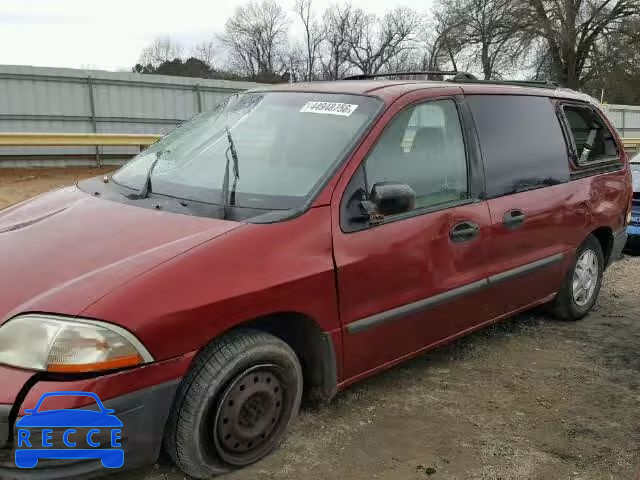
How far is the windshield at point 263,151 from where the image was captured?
2967mm

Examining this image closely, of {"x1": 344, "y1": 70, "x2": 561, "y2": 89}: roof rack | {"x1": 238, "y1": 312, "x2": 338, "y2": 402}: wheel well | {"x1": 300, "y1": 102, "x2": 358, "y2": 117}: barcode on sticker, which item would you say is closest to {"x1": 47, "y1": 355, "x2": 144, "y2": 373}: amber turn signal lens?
{"x1": 238, "y1": 312, "x2": 338, "y2": 402}: wheel well

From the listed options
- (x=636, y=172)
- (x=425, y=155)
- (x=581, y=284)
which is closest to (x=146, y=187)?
(x=425, y=155)

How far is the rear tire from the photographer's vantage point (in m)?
4.67

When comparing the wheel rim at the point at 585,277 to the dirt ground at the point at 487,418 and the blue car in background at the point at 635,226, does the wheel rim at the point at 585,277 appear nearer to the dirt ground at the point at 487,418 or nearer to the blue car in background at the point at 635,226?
the dirt ground at the point at 487,418

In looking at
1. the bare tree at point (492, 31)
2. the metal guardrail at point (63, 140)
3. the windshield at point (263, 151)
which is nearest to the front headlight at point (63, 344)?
the windshield at point (263, 151)

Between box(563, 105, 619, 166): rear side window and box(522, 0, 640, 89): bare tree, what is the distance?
33.9 meters

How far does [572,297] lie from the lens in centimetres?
472

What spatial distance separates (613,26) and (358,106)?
39.3 meters

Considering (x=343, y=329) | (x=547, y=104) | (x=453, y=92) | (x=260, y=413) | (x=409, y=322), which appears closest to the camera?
(x=260, y=413)

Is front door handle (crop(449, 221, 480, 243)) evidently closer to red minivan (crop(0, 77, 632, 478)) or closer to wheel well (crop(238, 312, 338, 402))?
red minivan (crop(0, 77, 632, 478))

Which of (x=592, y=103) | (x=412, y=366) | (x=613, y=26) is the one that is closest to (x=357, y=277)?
(x=412, y=366)

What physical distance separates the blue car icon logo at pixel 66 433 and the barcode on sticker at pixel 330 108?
1883 millimetres

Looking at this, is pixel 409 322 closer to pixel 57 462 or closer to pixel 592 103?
pixel 57 462

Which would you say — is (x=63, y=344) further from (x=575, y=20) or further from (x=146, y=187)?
(x=575, y=20)
